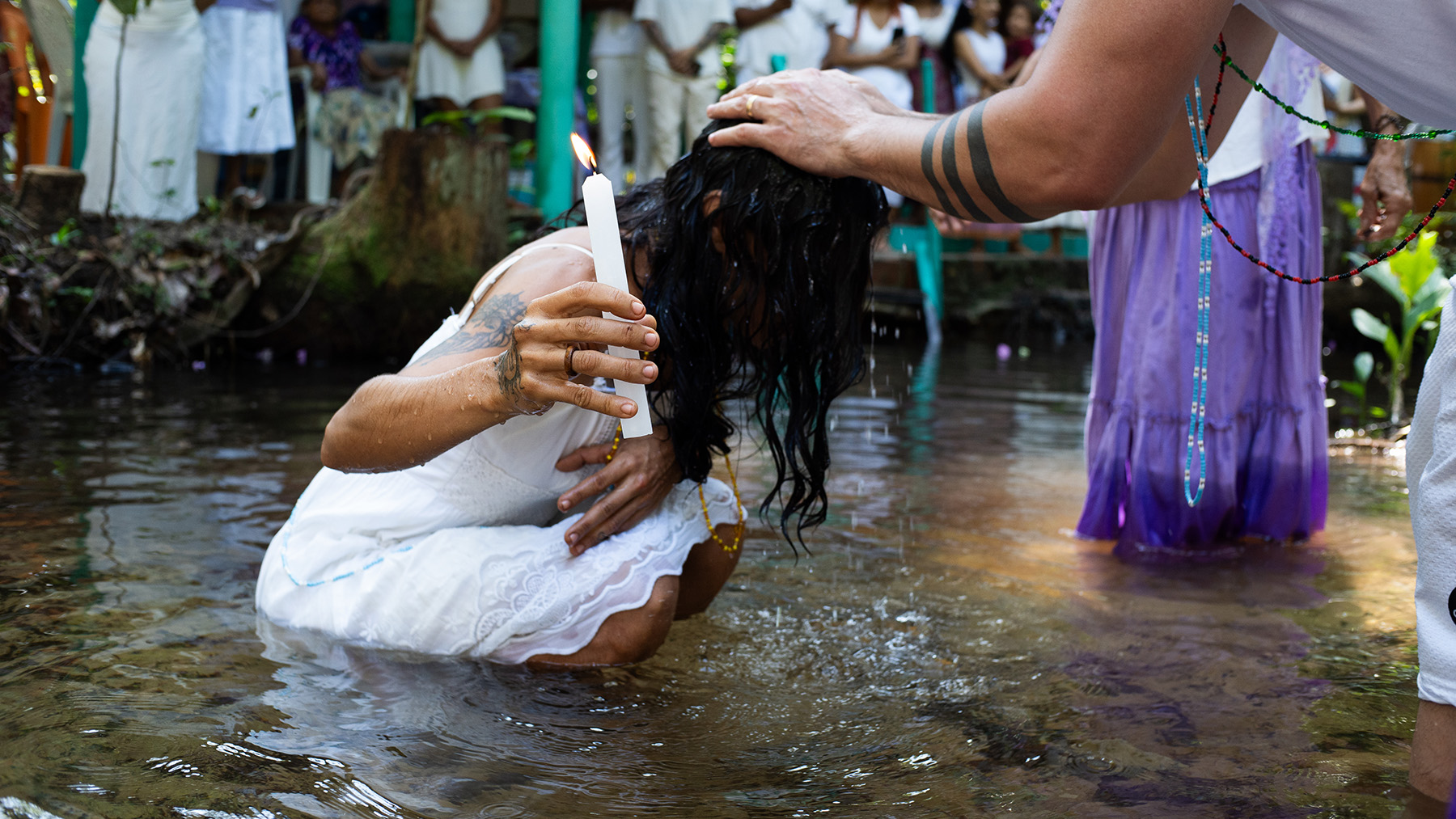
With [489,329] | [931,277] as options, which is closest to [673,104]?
[931,277]

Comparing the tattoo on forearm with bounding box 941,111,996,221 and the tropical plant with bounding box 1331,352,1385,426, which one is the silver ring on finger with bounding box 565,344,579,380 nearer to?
the tattoo on forearm with bounding box 941,111,996,221

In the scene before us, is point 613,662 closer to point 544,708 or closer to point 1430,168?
point 544,708

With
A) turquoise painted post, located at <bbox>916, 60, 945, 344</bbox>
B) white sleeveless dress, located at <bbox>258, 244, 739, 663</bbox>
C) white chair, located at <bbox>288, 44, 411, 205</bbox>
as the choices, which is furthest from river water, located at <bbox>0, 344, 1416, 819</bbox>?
turquoise painted post, located at <bbox>916, 60, 945, 344</bbox>

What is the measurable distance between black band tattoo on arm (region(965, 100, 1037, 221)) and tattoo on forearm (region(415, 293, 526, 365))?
0.77 metres

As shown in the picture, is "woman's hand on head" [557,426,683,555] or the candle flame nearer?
the candle flame

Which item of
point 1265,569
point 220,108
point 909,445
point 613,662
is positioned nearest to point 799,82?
point 613,662

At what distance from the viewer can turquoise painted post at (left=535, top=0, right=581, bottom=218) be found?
808 cm

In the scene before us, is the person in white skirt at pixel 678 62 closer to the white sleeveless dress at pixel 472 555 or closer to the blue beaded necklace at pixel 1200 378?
the blue beaded necklace at pixel 1200 378

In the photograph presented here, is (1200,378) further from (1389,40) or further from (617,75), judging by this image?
(617,75)

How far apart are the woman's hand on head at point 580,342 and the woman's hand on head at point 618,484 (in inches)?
19.6

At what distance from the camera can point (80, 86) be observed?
7414 millimetres

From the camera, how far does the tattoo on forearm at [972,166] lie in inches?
65.7

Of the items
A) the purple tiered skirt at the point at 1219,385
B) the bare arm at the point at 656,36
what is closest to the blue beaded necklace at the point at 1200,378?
the purple tiered skirt at the point at 1219,385

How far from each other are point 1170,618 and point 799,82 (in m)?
1.43
